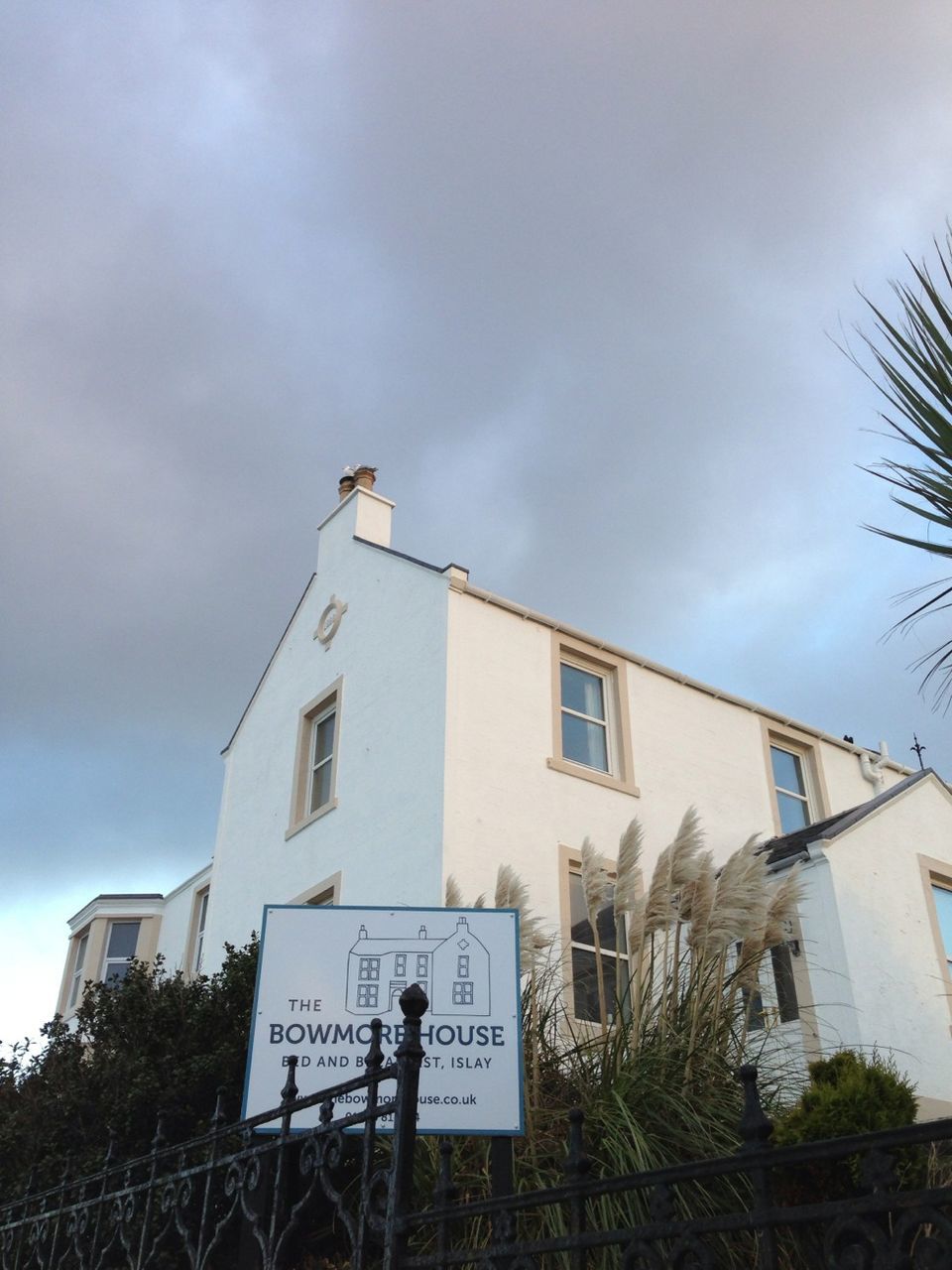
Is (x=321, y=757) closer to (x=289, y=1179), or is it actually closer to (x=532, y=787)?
(x=532, y=787)

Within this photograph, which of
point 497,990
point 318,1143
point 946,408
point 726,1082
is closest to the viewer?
point 946,408

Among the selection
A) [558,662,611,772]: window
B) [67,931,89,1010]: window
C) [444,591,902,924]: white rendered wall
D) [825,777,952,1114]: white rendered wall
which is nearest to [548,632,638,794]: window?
[558,662,611,772]: window

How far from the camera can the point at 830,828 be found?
13352 mm

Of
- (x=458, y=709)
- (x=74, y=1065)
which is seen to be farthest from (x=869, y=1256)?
(x=458, y=709)

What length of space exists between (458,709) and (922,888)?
5.56 metres

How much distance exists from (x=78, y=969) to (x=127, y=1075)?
1812cm

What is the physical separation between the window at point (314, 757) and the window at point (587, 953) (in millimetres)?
3571

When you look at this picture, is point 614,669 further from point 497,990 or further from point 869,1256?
point 869,1256

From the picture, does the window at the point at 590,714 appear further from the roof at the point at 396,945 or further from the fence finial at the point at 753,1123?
the fence finial at the point at 753,1123

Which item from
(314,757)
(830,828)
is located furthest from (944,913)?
(314,757)

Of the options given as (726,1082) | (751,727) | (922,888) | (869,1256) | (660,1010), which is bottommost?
(869,1256)

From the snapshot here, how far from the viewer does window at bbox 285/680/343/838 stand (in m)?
15.5

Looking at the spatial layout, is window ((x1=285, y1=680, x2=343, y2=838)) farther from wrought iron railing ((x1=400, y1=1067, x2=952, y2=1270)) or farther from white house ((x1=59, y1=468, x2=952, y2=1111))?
wrought iron railing ((x1=400, y1=1067, x2=952, y2=1270))

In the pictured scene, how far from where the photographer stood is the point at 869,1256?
8.11 feet
